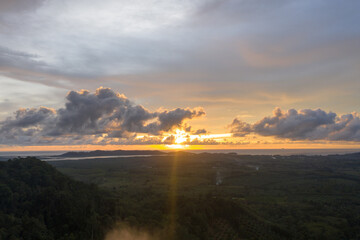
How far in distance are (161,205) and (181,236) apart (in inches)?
951

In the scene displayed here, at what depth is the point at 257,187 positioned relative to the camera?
536 ft

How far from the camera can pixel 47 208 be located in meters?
68.7

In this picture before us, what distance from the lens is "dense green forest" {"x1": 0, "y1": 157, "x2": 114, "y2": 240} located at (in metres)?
57.8

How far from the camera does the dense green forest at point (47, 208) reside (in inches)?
2276

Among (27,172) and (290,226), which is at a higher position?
(27,172)

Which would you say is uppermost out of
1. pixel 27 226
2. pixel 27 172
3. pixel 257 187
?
pixel 27 172

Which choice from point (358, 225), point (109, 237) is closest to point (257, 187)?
point (358, 225)

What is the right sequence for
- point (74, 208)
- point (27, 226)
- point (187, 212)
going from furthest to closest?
point (187, 212) → point (74, 208) → point (27, 226)

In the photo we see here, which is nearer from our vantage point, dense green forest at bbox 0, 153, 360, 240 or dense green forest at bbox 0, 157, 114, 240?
dense green forest at bbox 0, 157, 114, 240

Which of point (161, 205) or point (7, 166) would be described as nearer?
point (161, 205)

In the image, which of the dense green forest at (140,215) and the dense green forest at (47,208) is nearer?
the dense green forest at (47,208)

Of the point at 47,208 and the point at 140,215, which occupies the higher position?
the point at 47,208

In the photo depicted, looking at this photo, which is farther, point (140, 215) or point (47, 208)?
point (140, 215)

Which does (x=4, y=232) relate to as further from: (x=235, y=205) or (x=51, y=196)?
(x=235, y=205)
